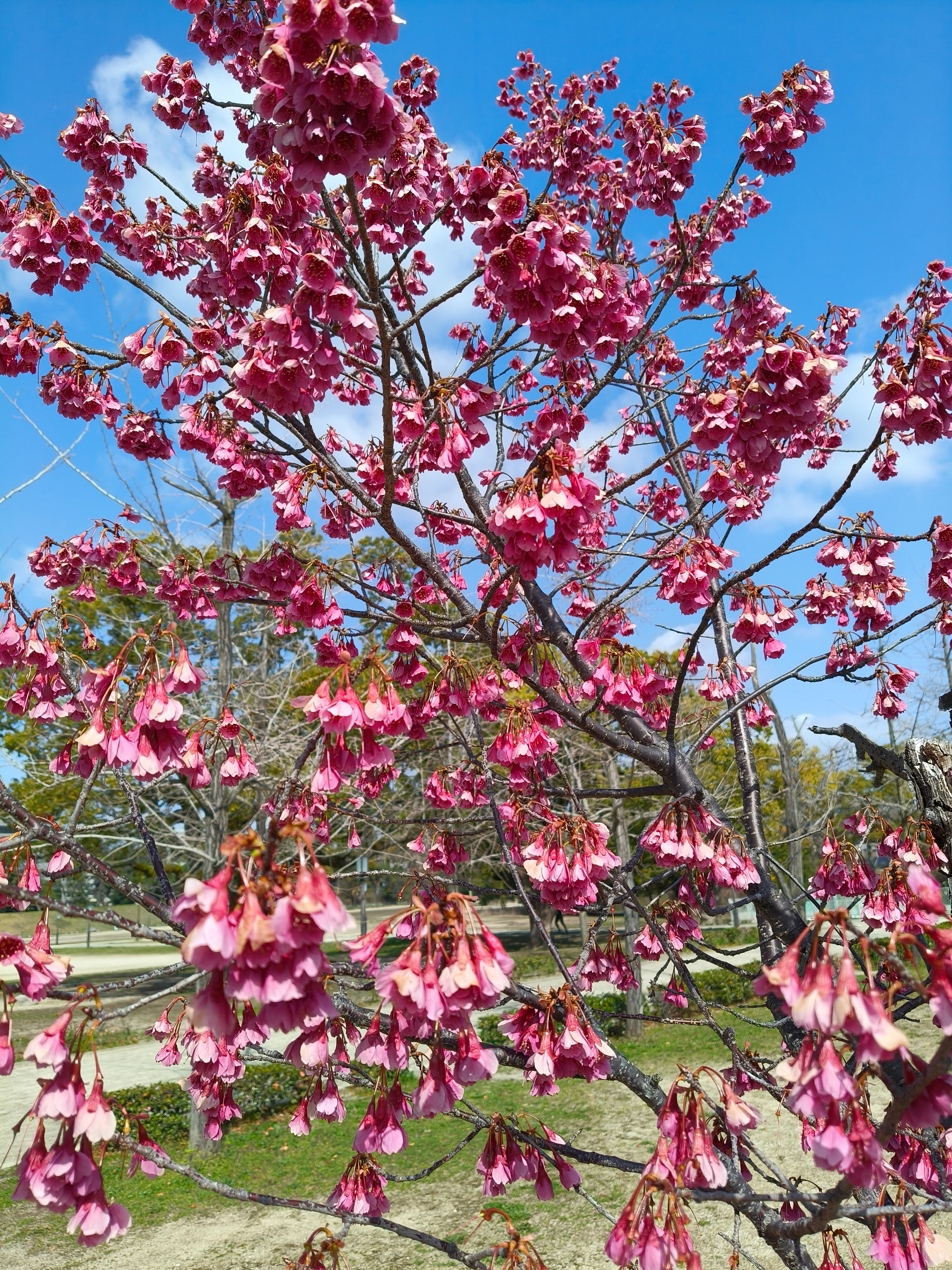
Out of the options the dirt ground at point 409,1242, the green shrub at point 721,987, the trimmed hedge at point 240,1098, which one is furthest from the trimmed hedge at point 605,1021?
the dirt ground at point 409,1242

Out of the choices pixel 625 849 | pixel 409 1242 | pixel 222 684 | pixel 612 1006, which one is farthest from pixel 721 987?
pixel 222 684

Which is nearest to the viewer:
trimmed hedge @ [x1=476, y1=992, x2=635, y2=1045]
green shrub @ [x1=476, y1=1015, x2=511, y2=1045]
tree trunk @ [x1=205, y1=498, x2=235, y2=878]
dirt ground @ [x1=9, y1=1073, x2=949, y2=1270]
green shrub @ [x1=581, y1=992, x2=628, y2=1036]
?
dirt ground @ [x1=9, y1=1073, x2=949, y2=1270]

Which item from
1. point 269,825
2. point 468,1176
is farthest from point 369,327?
point 468,1176

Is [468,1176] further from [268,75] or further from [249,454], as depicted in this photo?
[268,75]

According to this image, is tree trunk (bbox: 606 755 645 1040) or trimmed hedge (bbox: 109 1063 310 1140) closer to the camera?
trimmed hedge (bbox: 109 1063 310 1140)

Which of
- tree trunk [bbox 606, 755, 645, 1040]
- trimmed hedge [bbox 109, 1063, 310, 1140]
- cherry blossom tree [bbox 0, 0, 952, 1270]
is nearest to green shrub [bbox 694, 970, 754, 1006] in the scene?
tree trunk [bbox 606, 755, 645, 1040]

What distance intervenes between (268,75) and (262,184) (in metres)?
2.49

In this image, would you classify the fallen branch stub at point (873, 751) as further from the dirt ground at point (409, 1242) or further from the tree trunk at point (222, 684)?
the tree trunk at point (222, 684)

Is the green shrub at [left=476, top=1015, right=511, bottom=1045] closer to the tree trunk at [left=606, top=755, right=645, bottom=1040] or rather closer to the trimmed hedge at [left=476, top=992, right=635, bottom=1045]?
the trimmed hedge at [left=476, top=992, right=635, bottom=1045]

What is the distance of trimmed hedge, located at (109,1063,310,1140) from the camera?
34.5ft

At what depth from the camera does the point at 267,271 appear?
3.08 meters

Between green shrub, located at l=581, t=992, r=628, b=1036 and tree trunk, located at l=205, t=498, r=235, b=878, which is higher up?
tree trunk, located at l=205, t=498, r=235, b=878

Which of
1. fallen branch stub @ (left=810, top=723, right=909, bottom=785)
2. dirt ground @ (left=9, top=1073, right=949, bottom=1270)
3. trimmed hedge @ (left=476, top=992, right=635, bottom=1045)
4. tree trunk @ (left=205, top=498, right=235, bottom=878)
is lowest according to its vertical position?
dirt ground @ (left=9, top=1073, right=949, bottom=1270)

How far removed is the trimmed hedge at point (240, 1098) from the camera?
1052cm
